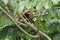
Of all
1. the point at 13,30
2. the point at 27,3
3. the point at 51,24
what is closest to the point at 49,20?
the point at 51,24

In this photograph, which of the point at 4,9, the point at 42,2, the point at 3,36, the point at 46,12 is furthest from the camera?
the point at 3,36

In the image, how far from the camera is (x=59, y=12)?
175 centimetres

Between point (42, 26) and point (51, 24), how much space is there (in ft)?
0.41

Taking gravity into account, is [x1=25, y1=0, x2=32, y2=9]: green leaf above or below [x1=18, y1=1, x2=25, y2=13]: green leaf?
above

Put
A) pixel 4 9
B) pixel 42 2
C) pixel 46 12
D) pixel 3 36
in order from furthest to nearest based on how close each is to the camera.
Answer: pixel 3 36 < pixel 46 12 < pixel 4 9 < pixel 42 2

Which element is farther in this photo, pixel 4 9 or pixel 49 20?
pixel 49 20

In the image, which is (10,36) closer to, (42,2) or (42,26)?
(42,26)

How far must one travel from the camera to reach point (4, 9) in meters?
1.66

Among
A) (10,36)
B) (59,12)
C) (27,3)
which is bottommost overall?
(10,36)

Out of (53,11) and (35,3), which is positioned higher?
(35,3)

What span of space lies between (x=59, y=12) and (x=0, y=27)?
2.16 ft

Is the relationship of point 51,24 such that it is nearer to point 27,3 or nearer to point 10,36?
point 10,36

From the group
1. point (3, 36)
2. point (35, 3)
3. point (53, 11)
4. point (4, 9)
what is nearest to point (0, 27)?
point (3, 36)

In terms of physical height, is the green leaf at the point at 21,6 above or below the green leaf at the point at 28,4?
below
